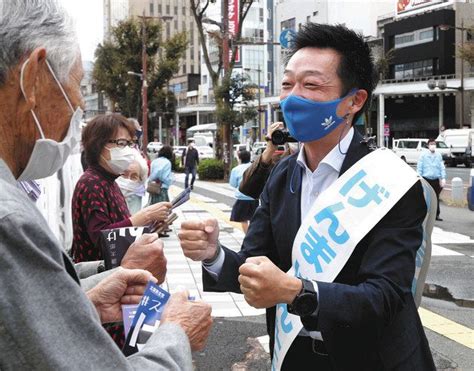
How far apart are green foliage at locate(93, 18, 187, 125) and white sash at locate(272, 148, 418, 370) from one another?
35.9 meters

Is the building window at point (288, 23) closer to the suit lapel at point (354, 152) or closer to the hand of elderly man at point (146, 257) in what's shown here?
the suit lapel at point (354, 152)

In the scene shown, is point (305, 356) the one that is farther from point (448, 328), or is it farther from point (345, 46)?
point (448, 328)

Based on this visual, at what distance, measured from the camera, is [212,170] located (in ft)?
86.3

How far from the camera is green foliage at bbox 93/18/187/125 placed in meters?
37.4

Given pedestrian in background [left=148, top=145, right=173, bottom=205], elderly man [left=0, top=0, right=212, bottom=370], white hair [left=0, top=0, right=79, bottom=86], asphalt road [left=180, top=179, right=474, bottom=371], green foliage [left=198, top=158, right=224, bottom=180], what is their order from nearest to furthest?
elderly man [left=0, top=0, right=212, bottom=370]
white hair [left=0, top=0, right=79, bottom=86]
asphalt road [left=180, top=179, right=474, bottom=371]
pedestrian in background [left=148, top=145, right=173, bottom=205]
green foliage [left=198, top=158, right=224, bottom=180]

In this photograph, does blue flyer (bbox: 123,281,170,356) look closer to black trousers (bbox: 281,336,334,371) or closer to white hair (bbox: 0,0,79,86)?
white hair (bbox: 0,0,79,86)

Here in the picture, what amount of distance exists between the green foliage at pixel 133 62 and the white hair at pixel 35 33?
36.3 m

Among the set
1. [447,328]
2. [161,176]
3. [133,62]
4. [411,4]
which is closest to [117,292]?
[447,328]

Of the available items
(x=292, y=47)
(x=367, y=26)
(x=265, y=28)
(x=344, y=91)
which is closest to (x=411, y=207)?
(x=344, y=91)

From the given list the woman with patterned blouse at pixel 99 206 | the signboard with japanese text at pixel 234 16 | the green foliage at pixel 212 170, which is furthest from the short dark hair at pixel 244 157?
the signboard with japanese text at pixel 234 16

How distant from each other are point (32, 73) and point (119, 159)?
2.32 meters

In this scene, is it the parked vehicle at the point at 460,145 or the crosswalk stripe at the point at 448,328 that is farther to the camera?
the parked vehicle at the point at 460,145

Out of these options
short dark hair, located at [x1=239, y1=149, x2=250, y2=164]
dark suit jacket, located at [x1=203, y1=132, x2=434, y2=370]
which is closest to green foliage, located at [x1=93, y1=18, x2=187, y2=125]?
short dark hair, located at [x1=239, y1=149, x2=250, y2=164]

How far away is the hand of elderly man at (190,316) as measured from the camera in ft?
4.92
